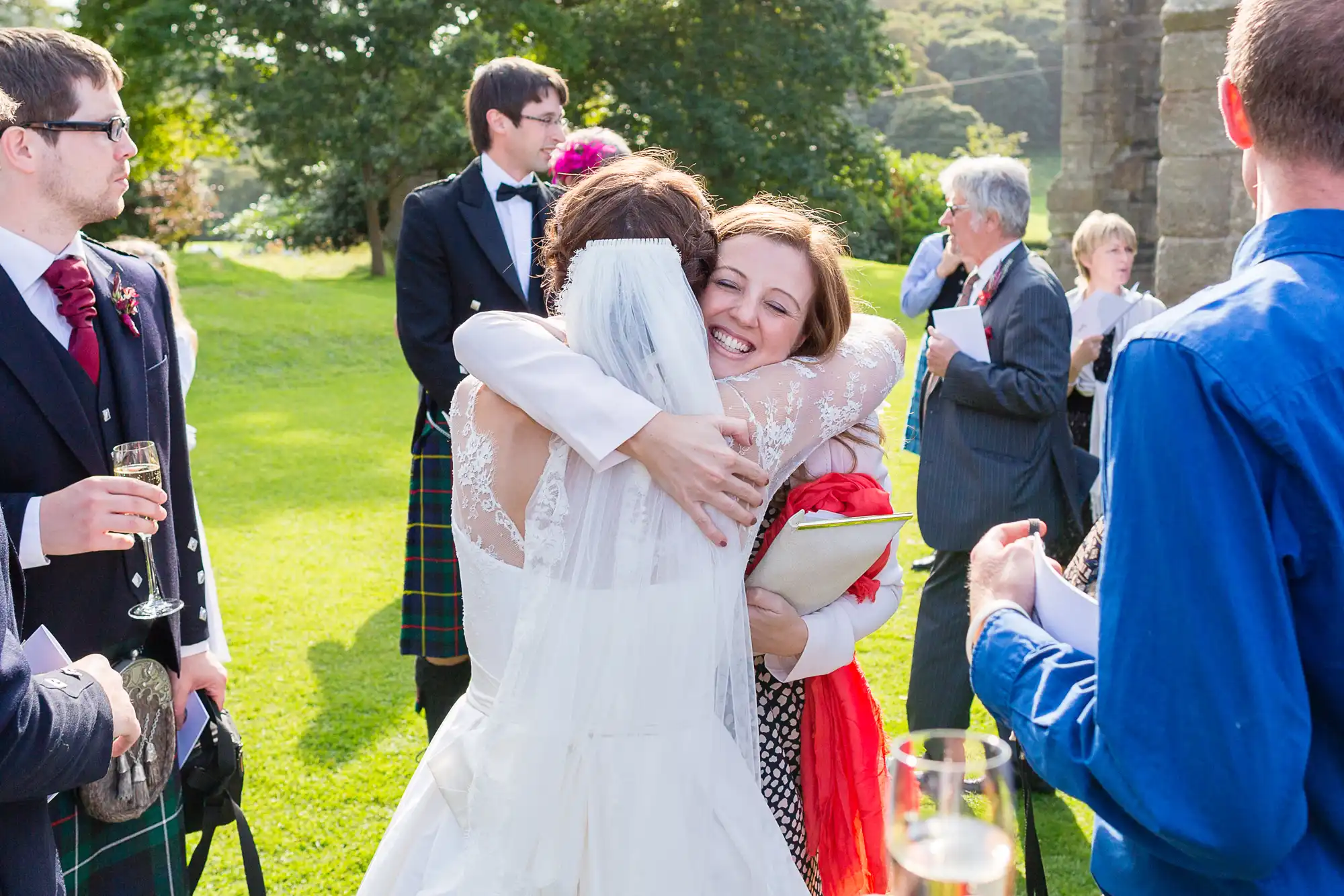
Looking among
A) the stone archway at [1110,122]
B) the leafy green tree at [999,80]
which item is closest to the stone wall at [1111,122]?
the stone archway at [1110,122]

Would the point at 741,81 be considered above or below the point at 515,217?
above

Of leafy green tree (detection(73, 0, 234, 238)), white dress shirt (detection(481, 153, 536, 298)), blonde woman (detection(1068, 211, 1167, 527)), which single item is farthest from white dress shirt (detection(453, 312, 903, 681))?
leafy green tree (detection(73, 0, 234, 238))

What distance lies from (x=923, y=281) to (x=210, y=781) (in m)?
4.10

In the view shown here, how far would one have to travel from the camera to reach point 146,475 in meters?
2.17

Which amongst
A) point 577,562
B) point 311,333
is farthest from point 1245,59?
point 311,333

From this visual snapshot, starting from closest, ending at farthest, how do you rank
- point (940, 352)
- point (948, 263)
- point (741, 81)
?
point (940, 352) → point (948, 263) → point (741, 81)

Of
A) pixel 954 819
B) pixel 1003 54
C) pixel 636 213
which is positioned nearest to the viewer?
pixel 954 819

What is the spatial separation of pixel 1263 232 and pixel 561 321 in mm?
1075

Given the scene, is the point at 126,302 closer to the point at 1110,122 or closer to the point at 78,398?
the point at 78,398

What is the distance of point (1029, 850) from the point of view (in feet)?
5.57

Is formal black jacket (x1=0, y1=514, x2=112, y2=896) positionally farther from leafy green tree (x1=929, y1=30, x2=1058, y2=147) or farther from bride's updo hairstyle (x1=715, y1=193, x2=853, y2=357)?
leafy green tree (x1=929, y1=30, x2=1058, y2=147)

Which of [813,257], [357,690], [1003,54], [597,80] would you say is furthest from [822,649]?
[1003,54]

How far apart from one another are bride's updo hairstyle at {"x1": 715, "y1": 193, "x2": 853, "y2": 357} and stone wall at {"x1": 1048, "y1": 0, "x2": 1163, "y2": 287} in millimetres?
10839

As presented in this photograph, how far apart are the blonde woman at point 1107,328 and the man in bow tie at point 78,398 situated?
3.91 m
